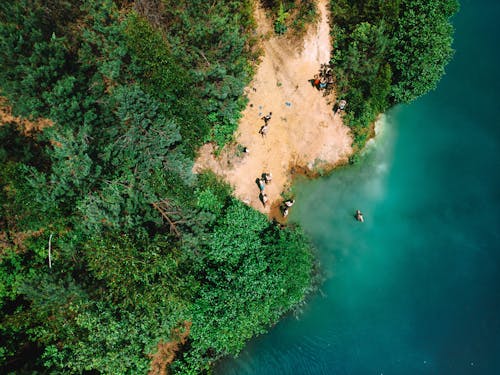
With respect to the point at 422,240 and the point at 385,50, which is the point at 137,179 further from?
the point at 422,240

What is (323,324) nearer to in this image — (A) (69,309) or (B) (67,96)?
(A) (69,309)

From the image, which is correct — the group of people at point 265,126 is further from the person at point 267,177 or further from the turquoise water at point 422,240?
the turquoise water at point 422,240

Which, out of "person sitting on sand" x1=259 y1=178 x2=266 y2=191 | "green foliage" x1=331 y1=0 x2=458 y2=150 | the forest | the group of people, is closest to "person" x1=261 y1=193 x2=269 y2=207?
"person sitting on sand" x1=259 y1=178 x2=266 y2=191

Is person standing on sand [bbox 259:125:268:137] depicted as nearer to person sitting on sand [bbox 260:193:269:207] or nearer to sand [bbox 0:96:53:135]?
person sitting on sand [bbox 260:193:269:207]

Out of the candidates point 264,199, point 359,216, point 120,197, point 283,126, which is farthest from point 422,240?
point 120,197

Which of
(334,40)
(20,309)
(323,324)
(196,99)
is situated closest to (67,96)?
(196,99)
